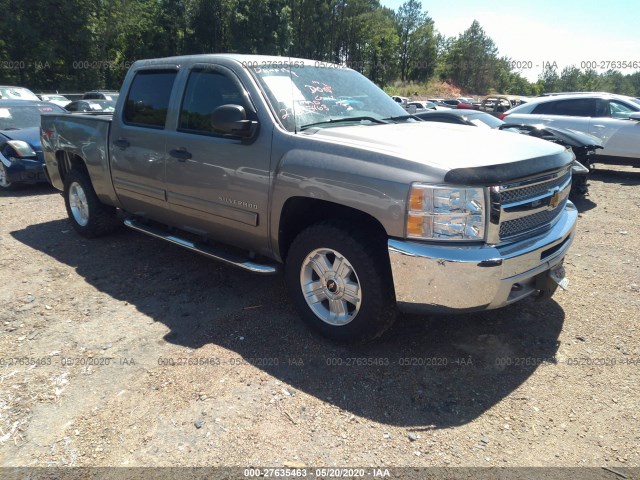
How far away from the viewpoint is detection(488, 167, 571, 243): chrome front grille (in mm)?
2826

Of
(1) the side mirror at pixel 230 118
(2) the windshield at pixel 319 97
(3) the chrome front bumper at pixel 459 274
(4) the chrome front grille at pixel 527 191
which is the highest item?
(2) the windshield at pixel 319 97

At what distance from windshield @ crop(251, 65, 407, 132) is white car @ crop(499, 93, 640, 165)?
7.47 meters

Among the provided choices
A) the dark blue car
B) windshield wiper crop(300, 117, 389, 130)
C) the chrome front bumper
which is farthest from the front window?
the dark blue car

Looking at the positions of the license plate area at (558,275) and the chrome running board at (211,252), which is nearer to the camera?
the license plate area at (558,275)

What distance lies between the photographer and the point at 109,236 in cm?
592

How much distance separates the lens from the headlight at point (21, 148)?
8383 mm

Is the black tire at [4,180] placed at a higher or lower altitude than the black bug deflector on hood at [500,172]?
lower

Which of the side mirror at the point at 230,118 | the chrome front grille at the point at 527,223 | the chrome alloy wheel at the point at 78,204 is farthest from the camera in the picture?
the chrome alloy wheel at the point at 78,204

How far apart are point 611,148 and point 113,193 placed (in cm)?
963

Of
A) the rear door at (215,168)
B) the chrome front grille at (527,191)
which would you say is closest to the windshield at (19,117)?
the rear door at (215,168)

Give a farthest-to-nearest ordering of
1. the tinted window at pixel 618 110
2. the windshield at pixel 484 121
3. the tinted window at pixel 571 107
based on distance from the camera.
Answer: the tinted window at pixel 571 107 → the tinted window at pixel 618 110 → the windshield at pixel 484 121

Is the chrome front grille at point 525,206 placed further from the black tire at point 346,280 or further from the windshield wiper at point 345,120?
the windshield wiper at point 345,120

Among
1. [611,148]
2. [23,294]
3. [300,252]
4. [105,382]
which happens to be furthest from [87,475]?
[611,148]

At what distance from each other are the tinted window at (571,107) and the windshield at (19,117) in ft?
35.3
